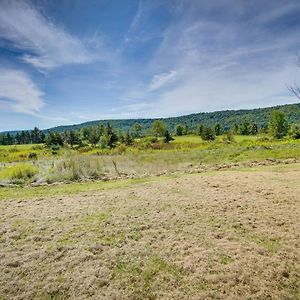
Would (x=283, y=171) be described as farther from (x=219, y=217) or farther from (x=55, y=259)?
(x=55, y=259)

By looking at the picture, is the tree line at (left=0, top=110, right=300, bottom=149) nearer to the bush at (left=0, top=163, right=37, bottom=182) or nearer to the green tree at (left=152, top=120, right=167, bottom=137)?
the green tree at (left=152, top=120, right=167, bottom=137)

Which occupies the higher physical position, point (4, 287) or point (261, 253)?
point (4, 287)

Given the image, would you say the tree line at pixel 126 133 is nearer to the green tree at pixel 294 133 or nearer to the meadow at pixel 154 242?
the green tree at pixel 294 133

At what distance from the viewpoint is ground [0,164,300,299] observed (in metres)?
3.98

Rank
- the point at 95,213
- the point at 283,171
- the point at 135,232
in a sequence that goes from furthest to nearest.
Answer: the point at 283,171, the point at 95,213, the point at 135,232

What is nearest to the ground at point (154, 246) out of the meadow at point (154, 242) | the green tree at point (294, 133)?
the meadow at point (154, 242)

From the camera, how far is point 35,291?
3.96 metres

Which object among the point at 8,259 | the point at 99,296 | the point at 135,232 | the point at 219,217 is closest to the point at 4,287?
the point at 8,259

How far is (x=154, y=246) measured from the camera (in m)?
5.21

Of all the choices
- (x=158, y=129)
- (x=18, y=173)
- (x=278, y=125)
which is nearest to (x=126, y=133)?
(x=158, y=129)

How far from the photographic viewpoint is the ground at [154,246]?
13.0ft

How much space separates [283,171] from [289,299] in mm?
9626

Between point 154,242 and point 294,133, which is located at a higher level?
point 154,242

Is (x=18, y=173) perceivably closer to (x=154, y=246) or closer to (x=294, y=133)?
(x=154, y=246)
